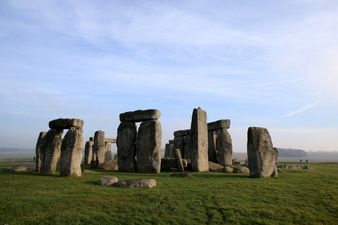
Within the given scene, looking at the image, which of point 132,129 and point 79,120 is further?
point 132,129

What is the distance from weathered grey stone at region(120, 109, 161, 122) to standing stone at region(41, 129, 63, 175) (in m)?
5.53

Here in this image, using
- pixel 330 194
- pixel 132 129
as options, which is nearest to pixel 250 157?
pixel 330 194

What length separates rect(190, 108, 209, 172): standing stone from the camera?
21.5 meters

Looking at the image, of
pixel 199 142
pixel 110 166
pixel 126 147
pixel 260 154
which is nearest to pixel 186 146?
pixel 110 166

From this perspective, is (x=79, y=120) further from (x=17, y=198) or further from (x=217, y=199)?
(x=217, y=199)

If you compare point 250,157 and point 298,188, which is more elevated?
point 250,157

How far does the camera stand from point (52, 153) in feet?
58.7

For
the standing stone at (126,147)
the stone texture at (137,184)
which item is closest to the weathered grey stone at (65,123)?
the standing stone at (126,147)

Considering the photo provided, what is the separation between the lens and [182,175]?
17.4m

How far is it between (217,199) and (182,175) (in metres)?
5.72

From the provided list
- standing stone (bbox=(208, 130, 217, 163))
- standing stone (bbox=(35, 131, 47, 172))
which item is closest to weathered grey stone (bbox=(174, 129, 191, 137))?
standing stone (bbox=(208, 130, 217, 163))

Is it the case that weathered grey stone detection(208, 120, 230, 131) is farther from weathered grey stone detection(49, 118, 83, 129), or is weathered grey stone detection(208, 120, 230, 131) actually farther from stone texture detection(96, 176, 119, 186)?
stone texture detection(96, 176, 119, 186)

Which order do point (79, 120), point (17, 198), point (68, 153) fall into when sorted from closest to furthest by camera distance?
point (17, 198) < point (68, 153) < point (79, 120)

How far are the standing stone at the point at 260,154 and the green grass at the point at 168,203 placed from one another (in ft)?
9.64
